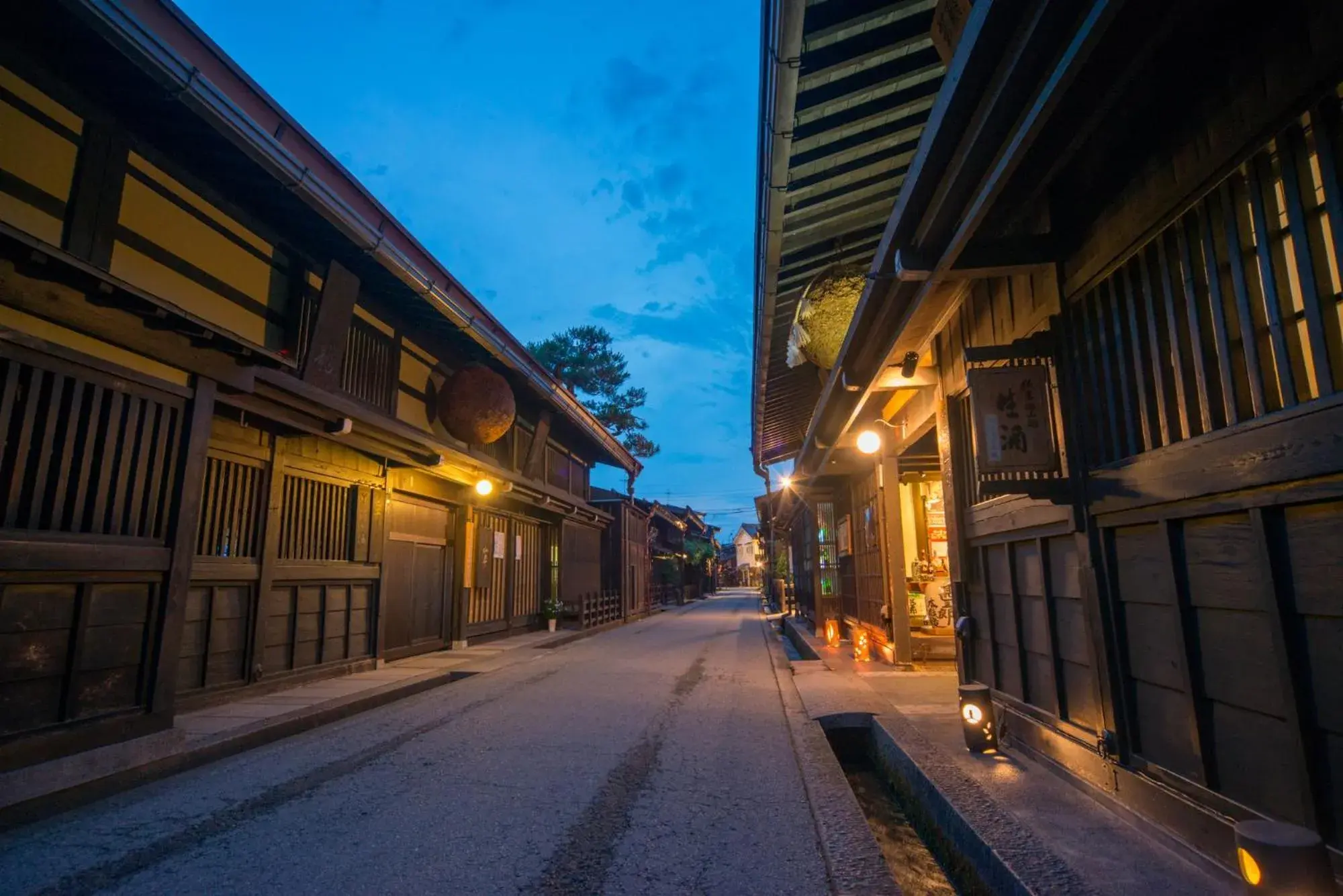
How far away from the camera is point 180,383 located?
6133 millimetres

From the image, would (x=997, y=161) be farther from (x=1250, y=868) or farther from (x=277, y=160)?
(x=277, y=160)

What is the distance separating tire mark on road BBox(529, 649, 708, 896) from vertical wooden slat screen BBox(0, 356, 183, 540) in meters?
4.45

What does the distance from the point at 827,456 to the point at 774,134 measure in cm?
602

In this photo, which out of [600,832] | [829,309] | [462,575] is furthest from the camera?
[462,575]

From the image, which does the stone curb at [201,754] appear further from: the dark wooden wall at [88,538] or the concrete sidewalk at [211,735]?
the dark wooden wall at [88,538]

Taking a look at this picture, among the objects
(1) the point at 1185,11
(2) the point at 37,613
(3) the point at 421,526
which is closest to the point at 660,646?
(3) the point at 421,526

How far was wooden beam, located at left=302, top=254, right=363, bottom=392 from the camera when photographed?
8172 millimetres

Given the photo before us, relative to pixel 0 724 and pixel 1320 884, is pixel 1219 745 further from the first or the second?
pixel 0 724

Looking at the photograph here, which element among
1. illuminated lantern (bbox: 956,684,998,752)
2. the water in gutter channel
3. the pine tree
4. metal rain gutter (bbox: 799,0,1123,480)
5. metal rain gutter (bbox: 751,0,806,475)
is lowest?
the water in gutter channel

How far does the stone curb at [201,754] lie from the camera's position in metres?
4.29

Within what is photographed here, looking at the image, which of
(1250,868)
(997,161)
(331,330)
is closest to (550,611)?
(331,330)

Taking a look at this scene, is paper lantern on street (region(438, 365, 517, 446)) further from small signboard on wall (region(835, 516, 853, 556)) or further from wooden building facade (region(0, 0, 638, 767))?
small signboard on wall (region(835, 516, 853, 556))

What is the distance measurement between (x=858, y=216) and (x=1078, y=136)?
14.5 feet

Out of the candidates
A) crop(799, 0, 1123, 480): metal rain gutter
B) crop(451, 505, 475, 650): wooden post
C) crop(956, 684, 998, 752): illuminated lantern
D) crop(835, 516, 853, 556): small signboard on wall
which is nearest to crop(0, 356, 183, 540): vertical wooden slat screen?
crop(799, 0, 1123, 480): metal rain gutter
